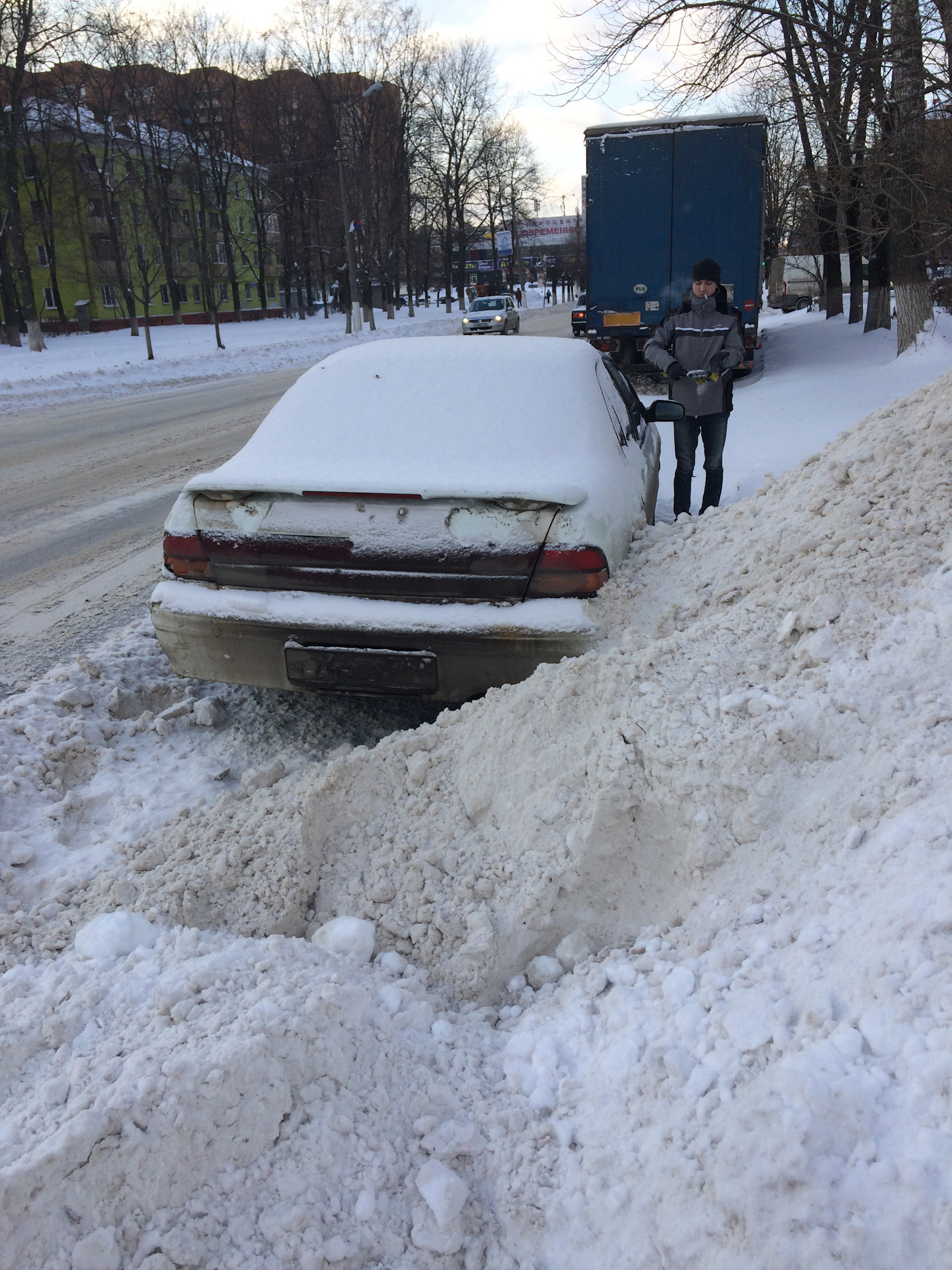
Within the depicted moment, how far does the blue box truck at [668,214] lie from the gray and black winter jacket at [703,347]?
7.35m

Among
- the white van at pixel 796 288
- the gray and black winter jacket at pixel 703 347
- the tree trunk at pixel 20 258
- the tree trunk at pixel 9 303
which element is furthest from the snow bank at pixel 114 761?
the white van at pixel 796 288

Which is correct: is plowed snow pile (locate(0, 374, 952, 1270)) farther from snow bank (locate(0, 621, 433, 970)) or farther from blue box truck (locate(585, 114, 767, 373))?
blue box truck (locate(585, 114, 767, 373))

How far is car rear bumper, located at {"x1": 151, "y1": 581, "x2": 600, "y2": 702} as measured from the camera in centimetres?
321

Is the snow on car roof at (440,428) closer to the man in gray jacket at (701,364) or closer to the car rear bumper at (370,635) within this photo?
the car rear bumper at (370,635)

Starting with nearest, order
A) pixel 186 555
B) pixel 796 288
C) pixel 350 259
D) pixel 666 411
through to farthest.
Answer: pixel 186 555
pixel 666 411
pixel 350 259
pixel 796 288

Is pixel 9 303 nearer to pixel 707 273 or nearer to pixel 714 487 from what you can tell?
pixel 707 273

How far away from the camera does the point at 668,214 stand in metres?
13.8

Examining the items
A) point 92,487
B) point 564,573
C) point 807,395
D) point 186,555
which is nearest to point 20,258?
point 92,487

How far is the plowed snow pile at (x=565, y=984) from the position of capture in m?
1.55

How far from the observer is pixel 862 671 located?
2422 millimetres

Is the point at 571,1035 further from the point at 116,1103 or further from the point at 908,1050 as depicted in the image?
the point at 116,1103

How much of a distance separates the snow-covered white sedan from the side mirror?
1424mm

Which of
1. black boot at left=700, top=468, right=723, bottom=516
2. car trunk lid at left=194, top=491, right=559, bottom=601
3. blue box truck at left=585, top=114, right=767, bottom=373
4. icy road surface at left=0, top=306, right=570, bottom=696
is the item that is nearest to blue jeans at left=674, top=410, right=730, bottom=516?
black boot at left=700, top=468, right=723, bottom=516

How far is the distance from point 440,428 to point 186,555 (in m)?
1.11
